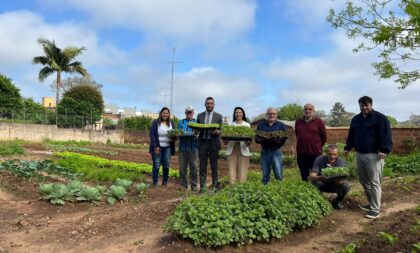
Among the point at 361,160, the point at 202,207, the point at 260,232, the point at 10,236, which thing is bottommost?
the point at 10,236

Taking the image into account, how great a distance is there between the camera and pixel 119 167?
1180 centimetres

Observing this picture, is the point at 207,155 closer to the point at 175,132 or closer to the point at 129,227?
the point at 175,132

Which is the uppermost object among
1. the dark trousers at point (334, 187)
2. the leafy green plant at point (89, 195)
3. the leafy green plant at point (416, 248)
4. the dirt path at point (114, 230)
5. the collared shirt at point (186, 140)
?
the collared shirt at point (186, 140)

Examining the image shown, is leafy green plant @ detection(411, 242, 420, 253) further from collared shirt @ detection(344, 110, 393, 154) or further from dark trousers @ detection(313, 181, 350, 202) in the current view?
dark trousers @ detection(313, 181, 350, 202)

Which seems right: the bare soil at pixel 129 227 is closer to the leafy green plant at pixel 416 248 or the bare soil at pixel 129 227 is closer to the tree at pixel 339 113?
the leafy green plant at pixel 416 248

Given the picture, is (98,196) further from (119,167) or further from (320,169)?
(119,167)

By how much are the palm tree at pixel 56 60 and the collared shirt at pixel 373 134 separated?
3118 centimetres

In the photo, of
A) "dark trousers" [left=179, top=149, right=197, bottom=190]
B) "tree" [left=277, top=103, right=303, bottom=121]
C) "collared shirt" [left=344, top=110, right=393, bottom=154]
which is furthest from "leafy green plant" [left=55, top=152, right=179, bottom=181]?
"tree" [left=277, top=103, right=303, bottom=121]

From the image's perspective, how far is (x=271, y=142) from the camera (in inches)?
269

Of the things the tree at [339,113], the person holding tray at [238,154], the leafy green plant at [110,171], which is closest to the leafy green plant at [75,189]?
the leafy green plant at [110,171]

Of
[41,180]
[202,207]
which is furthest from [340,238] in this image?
[41,180]

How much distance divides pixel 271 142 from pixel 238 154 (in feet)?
2.35

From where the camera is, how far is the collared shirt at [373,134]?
5790mm

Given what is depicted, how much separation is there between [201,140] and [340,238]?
3.27m
